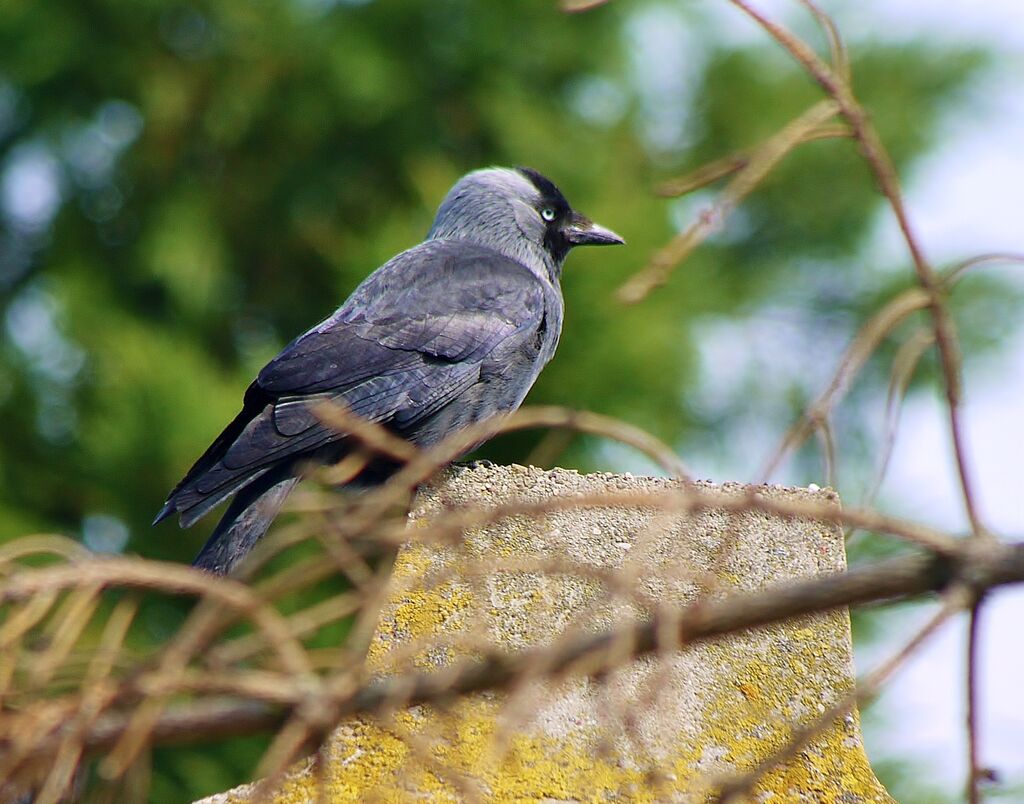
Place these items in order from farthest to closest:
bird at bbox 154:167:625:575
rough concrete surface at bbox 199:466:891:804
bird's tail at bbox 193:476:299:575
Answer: bird at bbox 154:167:625:575 < bird's tail at bbox 193:476:299:575 < rough concrete surface at bbox 199:466:891:804

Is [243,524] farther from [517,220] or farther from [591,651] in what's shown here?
[591,651]

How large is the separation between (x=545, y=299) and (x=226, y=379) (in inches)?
143

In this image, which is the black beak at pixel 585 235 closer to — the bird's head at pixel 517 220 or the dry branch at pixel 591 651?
the bird's head at pixel 517 220

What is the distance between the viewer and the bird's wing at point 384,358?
4156mm

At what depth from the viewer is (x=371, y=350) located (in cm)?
461

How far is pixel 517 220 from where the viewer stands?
5.58 m

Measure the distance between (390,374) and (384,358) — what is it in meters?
0.06

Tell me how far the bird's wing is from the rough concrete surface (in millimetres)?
1511

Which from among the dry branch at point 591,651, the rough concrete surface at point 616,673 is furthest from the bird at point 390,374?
the dry branch at point 591,651

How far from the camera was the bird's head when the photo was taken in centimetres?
551

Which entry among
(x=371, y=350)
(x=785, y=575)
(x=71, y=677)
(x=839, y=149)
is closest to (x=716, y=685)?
(x=785, y=575)

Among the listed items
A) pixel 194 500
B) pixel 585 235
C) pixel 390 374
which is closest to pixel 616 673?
pixel 194 500

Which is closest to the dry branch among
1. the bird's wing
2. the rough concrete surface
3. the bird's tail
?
the rough concrete surface

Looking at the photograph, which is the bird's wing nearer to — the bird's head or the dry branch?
the bird's head
